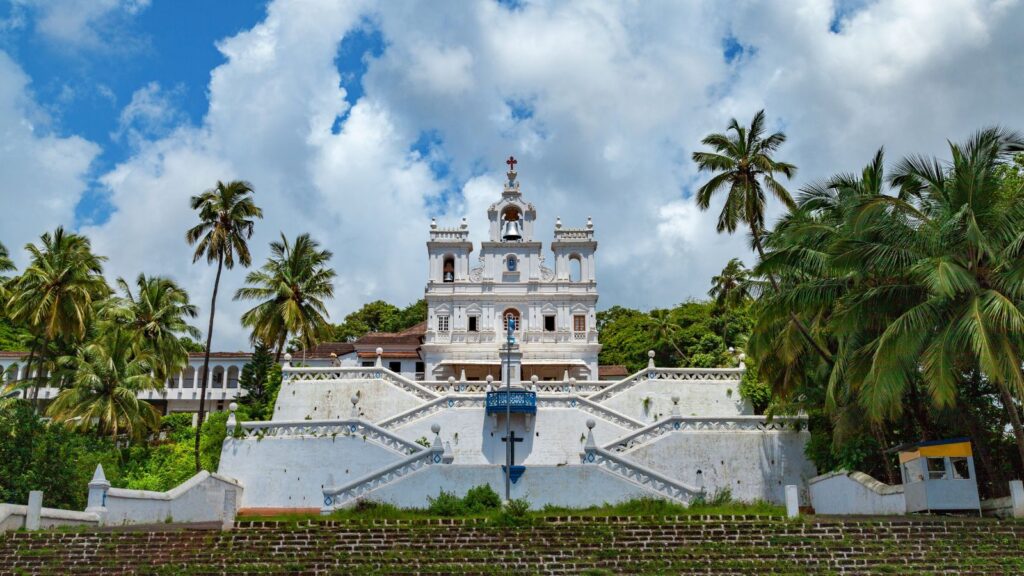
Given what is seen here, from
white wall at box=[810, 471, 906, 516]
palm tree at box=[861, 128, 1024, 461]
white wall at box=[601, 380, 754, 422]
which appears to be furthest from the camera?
white wall at box=[601, 380, 754, 422]

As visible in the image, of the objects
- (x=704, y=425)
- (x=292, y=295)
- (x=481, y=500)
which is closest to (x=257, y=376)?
(x=292, y=295)

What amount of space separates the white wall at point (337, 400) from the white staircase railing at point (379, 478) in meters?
8.06

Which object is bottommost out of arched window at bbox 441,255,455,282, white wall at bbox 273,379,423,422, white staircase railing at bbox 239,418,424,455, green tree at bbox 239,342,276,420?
white staircase railing at bbox 239,418,424,455

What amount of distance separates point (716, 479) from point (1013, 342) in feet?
38.0

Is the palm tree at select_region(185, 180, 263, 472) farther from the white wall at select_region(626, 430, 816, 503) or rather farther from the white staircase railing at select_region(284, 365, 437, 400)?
the white wall at select_region(626, 430, 816, 503)

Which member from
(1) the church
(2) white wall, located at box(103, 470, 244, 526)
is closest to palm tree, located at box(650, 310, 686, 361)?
(1) the church

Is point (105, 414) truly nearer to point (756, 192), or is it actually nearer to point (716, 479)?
point (716, 479)

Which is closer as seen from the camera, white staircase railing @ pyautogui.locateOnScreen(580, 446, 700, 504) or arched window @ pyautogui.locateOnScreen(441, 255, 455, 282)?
white staircase railing @ pyautogui.locateOnScreen(580, 446, 700, 504)

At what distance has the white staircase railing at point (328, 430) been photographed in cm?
2667

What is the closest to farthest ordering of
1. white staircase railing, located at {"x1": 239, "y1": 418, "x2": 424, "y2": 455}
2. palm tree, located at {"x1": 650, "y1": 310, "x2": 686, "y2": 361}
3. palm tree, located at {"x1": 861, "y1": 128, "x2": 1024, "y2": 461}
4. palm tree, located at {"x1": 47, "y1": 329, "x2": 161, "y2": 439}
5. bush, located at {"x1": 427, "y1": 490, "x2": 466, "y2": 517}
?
palm tree, located at {"x1": 861, "y1": 128, "x2": 1024, "y2": 461}
bush, located at {"x1": 427, "y1": 490, "x2": 466, "y2": 517}
white staircase railing, located at {"x1": 239, "y1": 418, "x2": 424, "y2": 455}
palm tree, located at {"x1": 47, "y1": 329, "x2": 161, "y2": 439}
palm tree, located at {"x1": 650, "y1": 310, "x2": 686, "y2": 361}

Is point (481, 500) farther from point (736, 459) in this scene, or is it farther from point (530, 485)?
point (736, 459)

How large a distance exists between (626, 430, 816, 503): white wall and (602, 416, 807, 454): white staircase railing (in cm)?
16

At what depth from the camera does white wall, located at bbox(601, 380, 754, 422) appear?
32.7 m

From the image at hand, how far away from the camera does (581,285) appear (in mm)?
45812
